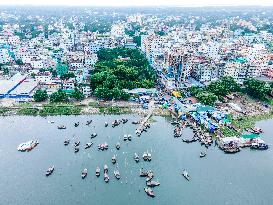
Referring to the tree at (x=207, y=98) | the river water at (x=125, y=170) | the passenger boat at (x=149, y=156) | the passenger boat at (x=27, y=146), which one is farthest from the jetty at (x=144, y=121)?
the passenger boat at (x=27, y=146)

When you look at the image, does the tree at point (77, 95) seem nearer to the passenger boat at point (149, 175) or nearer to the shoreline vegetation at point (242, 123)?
the passenger boat at point (149, 175)

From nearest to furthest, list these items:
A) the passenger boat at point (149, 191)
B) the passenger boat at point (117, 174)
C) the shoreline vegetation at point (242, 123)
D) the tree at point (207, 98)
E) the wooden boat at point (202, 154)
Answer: the passenger boat at point (149, 191) → the passenger boat at point (117, 174) → the wooden boat at point (202, 154) → the shoreline vegetation at point (242, 123) → the tree at point (207, 98)

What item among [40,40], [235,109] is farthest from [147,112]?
[40,40]

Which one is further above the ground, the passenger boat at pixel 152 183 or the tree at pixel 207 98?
the tree at pixel 207 98

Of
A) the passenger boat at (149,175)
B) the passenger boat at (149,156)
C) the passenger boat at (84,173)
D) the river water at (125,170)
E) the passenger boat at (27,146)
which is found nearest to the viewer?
the river water at (125,170)

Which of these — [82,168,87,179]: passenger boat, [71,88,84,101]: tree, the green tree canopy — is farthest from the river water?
the green tree canopy

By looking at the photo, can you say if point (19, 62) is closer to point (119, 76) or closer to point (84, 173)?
point (119, 76)

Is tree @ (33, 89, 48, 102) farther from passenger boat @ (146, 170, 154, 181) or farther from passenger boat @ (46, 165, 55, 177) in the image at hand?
passenger boat @ (146, 170, 154, 181)
